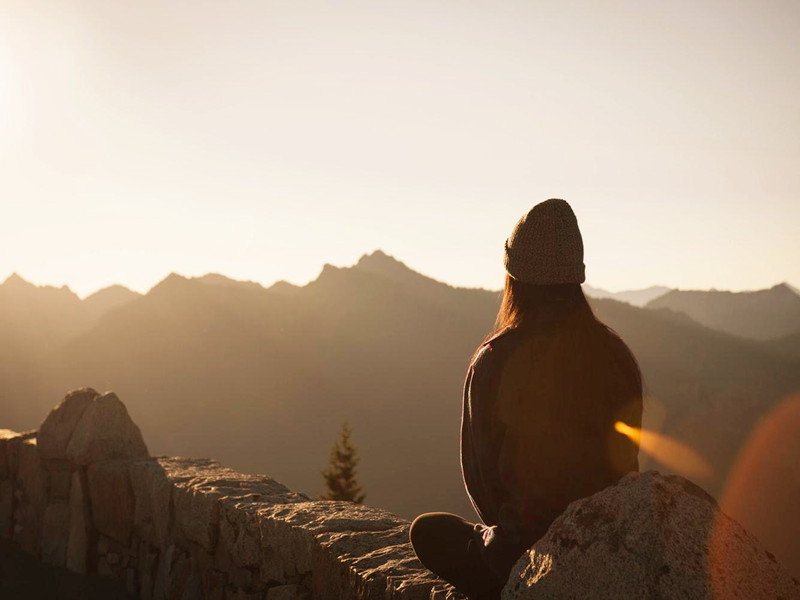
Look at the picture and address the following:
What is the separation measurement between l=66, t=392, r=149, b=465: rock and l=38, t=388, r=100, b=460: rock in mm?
82

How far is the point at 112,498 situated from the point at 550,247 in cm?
410

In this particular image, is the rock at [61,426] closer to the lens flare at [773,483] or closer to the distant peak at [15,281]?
the lens flare at [773,483]

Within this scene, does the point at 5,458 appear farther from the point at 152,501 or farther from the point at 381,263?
the point at 381,263

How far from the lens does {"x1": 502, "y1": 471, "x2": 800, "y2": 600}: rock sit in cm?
149

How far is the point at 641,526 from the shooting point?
5.15 ft

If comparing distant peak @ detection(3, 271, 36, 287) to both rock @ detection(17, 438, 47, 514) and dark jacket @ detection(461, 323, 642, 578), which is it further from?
dark jacket @ detection(461, 323, 642, 578)

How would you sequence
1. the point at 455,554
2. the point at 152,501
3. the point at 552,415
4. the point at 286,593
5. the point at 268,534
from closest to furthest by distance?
the point at 552,415
the point at 455,554
the point at 286,593
the point at 268,534
the point at 152,501

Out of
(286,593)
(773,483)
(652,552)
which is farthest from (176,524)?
(773,483)

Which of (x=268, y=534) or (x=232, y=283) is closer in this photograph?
A: (x=268, y=534)

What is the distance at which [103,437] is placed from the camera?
533 centimetres

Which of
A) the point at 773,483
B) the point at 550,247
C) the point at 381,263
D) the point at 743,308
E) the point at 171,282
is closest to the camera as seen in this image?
the point at 550,247

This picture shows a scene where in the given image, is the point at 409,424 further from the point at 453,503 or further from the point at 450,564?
the point at 450,564

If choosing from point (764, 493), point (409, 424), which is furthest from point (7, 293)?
point (764, 493)

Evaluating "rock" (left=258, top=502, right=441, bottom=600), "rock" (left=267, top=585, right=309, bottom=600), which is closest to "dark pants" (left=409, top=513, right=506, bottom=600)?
"rock" (left=258, top=502, right=441, bottom=600)
